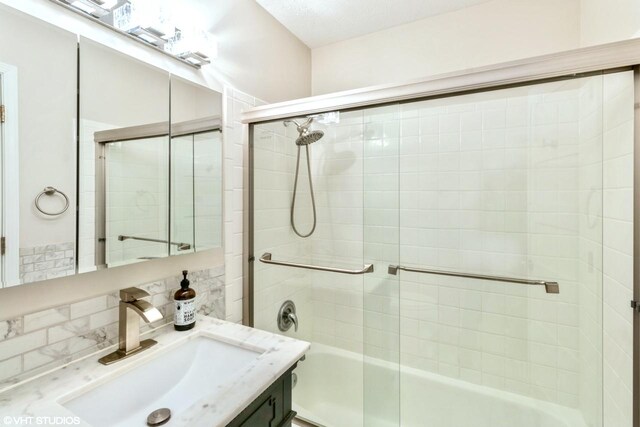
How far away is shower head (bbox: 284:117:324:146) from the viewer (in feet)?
5.19

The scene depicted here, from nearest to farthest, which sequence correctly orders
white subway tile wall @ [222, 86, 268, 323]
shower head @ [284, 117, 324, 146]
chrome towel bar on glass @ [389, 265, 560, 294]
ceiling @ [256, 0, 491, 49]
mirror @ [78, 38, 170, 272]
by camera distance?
mirror @ [78, 38, 170, 272] < chrome towel bar on glass @ [389, 265, 560, 294] < white subway tile wall @ [222, 86, 268, 323] < shower head @ [284, 117, 324, 146] < ceiling @ [256, 0, 491, 49]

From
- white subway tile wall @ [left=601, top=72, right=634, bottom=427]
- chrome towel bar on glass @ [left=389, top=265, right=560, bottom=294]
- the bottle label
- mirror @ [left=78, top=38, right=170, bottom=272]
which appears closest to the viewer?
mirror @ [left=78, top=38, right=170, bottom=272]

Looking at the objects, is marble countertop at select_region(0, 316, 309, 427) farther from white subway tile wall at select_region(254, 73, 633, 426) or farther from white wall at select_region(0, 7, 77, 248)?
white subway tile wall at select_region(254, 73, 633, 426)

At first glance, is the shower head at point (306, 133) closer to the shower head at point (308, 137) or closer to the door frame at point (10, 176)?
the shower head at point (308, 137)

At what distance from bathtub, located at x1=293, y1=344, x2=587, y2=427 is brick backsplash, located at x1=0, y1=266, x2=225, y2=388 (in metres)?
1.04

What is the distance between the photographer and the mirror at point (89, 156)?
77 cm

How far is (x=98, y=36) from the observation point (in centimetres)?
97

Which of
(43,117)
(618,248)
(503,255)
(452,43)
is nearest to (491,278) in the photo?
(503,255)

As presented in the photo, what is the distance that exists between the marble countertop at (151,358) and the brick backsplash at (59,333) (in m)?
0.03

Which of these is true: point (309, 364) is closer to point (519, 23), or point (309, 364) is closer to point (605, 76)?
point (605, 76)

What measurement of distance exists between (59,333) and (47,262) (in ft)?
0.72

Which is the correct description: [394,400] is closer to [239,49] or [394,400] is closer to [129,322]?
[129,322]

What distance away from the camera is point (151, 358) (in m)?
0.97

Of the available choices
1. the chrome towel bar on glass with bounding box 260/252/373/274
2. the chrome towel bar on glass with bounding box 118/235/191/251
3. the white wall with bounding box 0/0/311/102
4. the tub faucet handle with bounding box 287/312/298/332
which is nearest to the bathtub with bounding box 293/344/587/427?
the tub faucet handle with bounding box 287/312/298/332
